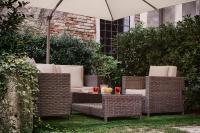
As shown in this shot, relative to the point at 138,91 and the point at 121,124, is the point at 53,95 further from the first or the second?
the point at 138,91

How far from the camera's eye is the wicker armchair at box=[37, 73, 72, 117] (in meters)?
5.44

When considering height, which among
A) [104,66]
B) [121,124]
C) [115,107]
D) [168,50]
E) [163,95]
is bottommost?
[121,124]

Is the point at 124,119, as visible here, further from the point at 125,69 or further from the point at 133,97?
the point at 125,69

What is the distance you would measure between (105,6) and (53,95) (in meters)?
2.84

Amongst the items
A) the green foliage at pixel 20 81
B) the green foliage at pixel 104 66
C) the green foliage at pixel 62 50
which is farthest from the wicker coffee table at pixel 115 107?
the green foliage at pixel 104 66

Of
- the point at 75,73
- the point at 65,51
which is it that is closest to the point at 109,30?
the point at 65,51

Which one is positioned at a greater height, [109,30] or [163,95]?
[109,30]

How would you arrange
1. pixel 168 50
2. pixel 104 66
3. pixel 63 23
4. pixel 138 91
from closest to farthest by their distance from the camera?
pixel 138 91
pixel 168 50
pixel 104 66
pixel 63 23

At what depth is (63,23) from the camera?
420 inches

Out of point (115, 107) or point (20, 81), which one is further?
point (115, 107)

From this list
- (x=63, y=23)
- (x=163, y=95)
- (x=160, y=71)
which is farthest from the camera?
(x=63, y=23)

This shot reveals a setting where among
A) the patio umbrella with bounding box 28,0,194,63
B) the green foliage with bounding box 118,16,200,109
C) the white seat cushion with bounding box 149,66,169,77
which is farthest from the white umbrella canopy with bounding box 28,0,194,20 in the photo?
the white seat cushion with bounding box 149,66,169,77

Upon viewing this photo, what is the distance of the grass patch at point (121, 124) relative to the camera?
5.04 m

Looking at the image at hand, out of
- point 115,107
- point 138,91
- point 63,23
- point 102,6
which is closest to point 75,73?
point 102,6
